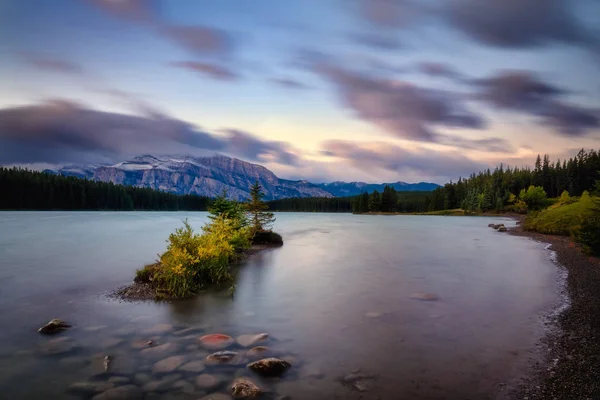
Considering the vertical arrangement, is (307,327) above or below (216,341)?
below

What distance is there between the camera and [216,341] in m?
12.7

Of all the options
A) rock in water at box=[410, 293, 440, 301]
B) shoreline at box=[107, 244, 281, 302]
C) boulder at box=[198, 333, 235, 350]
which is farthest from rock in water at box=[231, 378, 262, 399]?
rock in water at box=[410, 293, 440, 301]

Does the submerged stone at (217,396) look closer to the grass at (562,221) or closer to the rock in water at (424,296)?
the rock in water at (424,296)

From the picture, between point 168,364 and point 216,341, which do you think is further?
point 216,341

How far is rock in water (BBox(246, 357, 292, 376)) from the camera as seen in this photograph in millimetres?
10305

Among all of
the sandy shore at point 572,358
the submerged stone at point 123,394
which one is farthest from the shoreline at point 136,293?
the sandy shore at point 572,358

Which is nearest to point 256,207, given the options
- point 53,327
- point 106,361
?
point 53,327

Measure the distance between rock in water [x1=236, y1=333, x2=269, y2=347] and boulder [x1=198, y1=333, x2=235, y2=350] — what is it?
0.31 m

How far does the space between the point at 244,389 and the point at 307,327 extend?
5.91m

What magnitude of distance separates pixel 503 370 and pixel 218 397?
25.8 feet

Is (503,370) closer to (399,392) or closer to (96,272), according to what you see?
(399,392)

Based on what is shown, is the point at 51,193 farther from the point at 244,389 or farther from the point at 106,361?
the point at 244,389

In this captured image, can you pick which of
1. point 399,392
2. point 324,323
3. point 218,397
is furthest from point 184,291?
point 399,392

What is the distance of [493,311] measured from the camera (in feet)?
56.0
